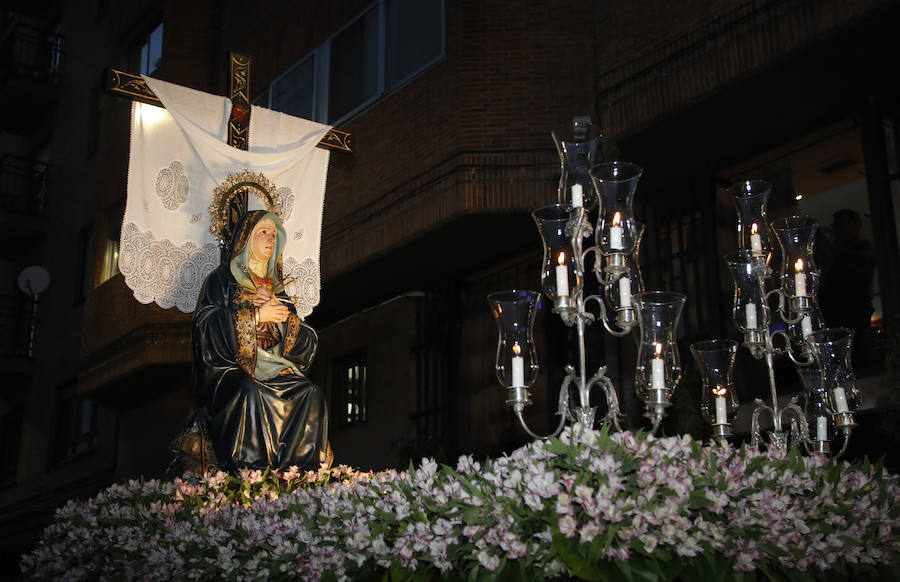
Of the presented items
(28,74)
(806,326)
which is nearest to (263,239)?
(806,326)

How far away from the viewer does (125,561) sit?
4.98m

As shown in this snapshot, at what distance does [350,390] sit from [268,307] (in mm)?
7744

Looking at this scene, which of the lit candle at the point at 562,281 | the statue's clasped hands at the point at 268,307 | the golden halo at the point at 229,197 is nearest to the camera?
the lit candle at the point at 562,281

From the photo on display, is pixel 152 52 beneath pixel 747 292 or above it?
above

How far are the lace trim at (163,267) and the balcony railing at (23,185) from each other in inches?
524

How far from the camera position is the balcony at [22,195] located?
2016cm

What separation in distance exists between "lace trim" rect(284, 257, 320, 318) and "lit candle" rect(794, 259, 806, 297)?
447 centimetres

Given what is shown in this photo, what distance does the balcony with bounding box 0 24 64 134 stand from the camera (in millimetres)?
20703

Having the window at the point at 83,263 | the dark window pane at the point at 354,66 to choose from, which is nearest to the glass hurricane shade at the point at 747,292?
the dark window pane at the point at 354,66

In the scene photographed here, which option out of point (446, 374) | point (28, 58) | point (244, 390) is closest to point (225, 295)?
point (244, 390)

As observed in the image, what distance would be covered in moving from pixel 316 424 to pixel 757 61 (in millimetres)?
4721

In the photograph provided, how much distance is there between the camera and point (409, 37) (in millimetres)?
12250

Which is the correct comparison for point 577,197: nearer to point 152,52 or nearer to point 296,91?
point 296,91

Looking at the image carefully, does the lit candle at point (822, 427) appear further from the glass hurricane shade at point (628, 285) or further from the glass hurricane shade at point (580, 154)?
the glass hurricane shade at point (580, 154)
